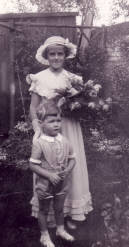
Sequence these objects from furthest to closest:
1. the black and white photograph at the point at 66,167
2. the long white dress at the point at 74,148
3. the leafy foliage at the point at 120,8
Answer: the leafy foliage at the point at 120,8 < the long white dress at the point at 74,148 < the black and white photograph at the point at 66,167

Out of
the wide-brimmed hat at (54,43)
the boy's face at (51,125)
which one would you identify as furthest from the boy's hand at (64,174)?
the wide-brimmed hat at (54,43)

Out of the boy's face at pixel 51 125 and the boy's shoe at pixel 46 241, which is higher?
the boy's face at pixel 51 125

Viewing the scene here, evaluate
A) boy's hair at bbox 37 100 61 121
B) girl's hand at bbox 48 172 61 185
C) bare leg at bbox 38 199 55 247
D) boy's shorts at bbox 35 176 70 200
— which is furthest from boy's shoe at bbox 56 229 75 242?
boy's hair at bbox 37 100 61 121

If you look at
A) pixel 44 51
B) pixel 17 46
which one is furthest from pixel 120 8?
pixel 44 51

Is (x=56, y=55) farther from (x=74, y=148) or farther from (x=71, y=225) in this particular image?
(x=71, y=225)

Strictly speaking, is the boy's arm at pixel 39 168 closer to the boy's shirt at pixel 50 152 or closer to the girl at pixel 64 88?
the boy's shirt at pixel 50 152

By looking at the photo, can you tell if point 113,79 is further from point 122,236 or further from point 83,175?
point 122,236

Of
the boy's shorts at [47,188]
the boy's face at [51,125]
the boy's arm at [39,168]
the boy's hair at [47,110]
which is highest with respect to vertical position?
the boy's hair at [47,110]

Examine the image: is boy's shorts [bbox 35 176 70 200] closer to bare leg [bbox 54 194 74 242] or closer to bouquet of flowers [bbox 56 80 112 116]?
bare leg [bbox 54 194 74 242]
